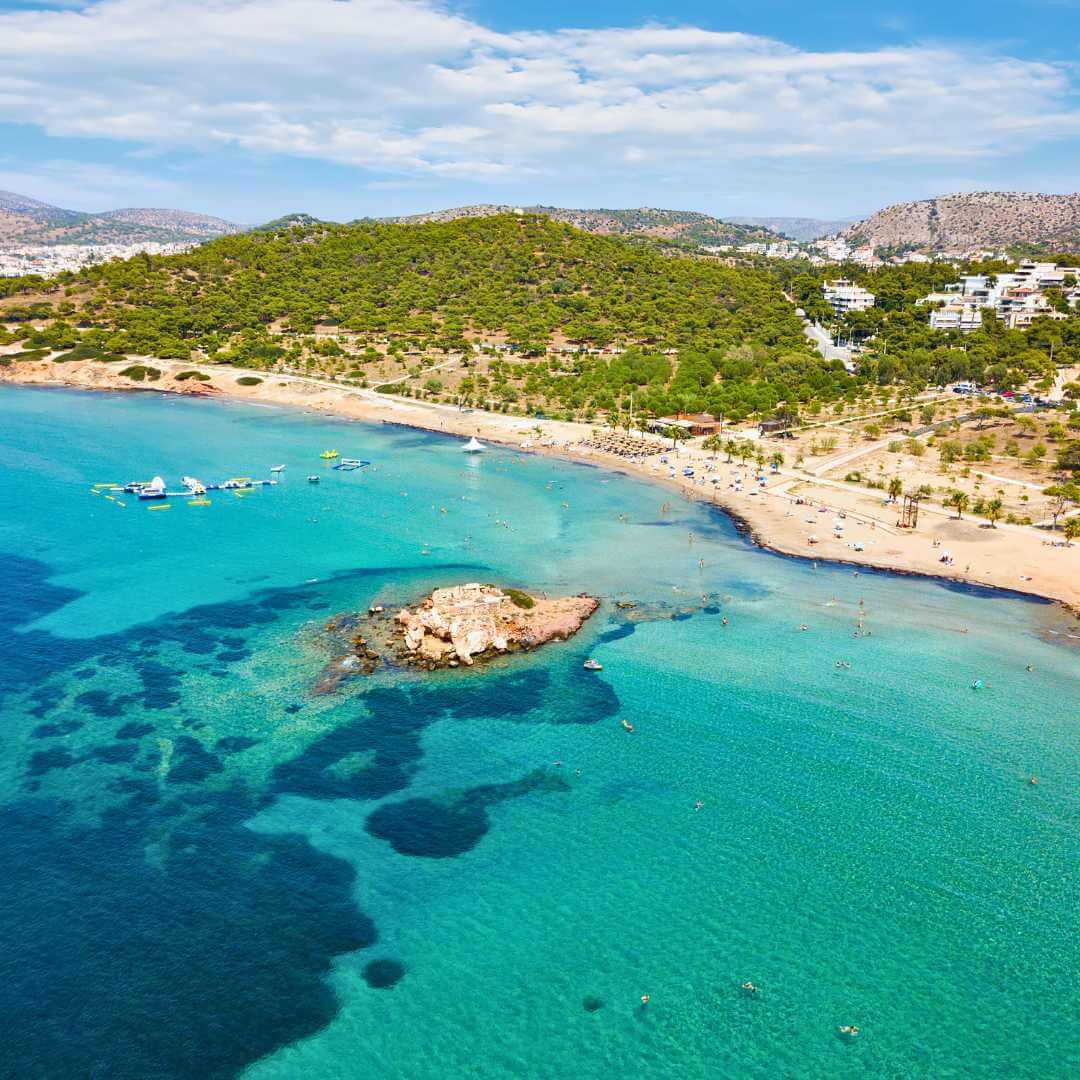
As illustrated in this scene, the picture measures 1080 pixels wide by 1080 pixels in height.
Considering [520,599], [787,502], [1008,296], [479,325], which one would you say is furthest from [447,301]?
[520,599]

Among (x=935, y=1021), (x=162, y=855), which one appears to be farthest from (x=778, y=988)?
(x=162, y=855)

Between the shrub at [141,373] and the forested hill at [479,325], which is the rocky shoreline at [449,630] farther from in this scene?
the shrub at [141,373]

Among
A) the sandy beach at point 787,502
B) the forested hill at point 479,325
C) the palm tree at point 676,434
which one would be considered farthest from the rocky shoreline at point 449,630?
the forested hill at point 479,325

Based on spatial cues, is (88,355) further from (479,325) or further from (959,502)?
(959,502)

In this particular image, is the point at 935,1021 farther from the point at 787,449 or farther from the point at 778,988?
the point at 787,449

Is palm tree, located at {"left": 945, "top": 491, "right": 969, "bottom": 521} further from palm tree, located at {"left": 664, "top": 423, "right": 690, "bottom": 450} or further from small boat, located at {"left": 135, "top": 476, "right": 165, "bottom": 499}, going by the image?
small boat, located at {"left": 135, "top": 476, "right": 165, "bottom": 499}

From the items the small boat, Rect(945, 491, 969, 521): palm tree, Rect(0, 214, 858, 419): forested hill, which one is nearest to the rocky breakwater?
Rect(945, 491, 969, 521): palm tree
